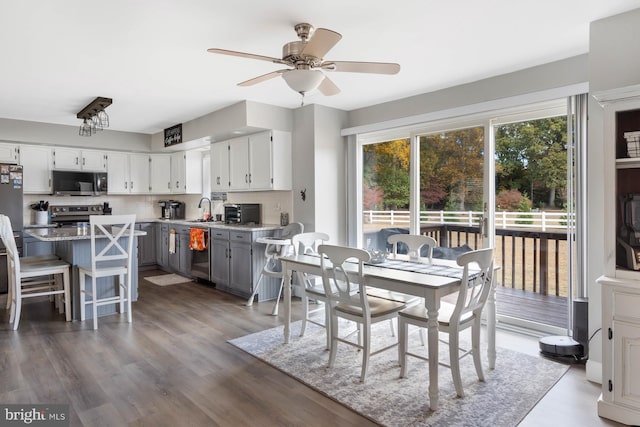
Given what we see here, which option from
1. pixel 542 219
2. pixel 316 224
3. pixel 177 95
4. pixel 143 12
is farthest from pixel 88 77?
pixel 542 219

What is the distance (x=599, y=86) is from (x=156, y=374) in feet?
11.9

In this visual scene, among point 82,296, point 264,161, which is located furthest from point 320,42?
point 82,296

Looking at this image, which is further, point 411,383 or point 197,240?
point 197,240

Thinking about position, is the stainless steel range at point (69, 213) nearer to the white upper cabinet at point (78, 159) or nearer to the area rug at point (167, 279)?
the white upper cabinet at point (78, 159)

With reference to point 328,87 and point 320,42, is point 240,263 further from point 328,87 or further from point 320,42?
point 320,42

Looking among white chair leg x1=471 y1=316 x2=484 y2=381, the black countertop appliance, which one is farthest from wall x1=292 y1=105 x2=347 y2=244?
the black countertop appliance

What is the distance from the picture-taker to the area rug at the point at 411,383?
2.32m

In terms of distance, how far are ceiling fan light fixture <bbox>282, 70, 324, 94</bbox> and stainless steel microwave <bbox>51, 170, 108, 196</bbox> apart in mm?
5148

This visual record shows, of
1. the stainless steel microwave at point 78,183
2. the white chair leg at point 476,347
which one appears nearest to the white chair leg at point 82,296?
the stainless steel microwave at point 78,183

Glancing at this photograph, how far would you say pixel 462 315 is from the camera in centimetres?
260

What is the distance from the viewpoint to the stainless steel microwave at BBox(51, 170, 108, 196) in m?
6.21

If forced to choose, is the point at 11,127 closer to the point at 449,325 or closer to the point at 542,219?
the point at 449,325

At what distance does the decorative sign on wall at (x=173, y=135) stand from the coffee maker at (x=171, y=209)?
114 centimetres

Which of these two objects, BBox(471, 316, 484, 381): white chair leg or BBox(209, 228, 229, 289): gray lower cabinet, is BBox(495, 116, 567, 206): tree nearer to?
BBox(471, 316, 484, 381): white chair leg
